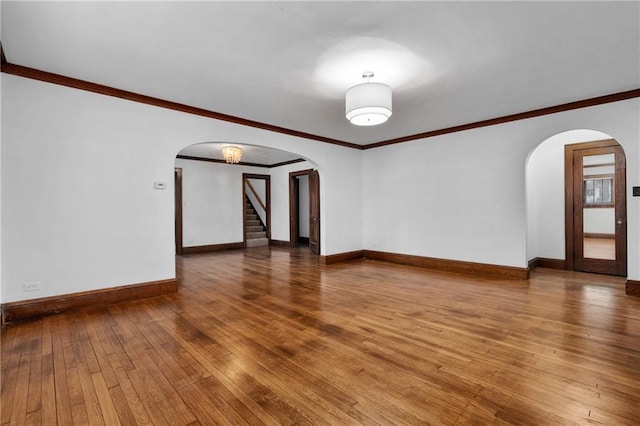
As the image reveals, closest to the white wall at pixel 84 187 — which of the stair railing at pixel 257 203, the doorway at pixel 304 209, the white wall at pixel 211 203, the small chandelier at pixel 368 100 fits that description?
the small chandelier at pixel 368 100

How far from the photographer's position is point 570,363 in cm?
230

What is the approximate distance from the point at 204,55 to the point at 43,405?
3.19 meters

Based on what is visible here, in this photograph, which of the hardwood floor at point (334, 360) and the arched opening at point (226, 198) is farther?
the arched opening at point (226, 198)

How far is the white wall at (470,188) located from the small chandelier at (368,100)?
298 cm

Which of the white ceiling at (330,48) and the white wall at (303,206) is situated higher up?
the white ceiling at (330,48)

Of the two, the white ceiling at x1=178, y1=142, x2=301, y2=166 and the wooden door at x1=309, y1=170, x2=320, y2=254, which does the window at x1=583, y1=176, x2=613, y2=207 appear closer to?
the wooden door at x1=309, y1=170, x2=320, y2=254

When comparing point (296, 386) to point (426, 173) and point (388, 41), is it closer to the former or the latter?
point (388, 41)

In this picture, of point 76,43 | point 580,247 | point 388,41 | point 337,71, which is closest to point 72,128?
point 76,43

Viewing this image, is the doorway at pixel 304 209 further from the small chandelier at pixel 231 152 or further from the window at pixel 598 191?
the window at pixel 598 191

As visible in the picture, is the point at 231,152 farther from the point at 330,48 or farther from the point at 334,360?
the point at 334,360

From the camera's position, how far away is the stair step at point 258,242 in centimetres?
982

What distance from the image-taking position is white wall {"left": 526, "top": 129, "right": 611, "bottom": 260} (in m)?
5.78

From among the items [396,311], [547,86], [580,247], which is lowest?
[396,311]

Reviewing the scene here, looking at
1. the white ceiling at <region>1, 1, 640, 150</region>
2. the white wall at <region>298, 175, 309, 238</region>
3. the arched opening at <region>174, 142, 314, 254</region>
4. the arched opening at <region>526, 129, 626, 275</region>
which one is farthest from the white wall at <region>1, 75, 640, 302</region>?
the white wall at <region>298, 175, 309, 238</region>
